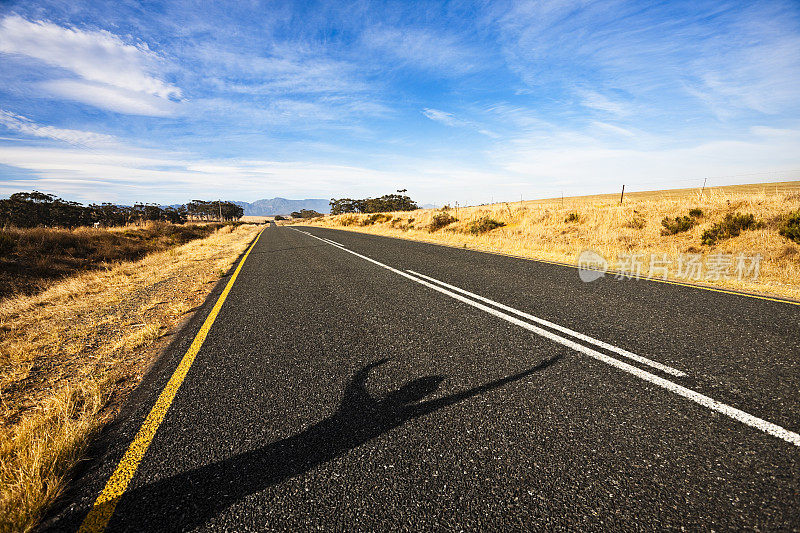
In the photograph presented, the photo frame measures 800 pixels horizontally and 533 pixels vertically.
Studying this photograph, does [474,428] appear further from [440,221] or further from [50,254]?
[440,221]

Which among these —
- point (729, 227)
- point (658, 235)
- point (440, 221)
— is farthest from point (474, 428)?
point (440, 221)

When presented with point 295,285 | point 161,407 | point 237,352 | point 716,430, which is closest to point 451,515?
point 716,430

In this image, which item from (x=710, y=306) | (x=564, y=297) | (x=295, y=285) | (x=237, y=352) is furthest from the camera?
(x=295, y=285)

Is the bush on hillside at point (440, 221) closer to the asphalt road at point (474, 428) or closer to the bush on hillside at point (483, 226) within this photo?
the bush on hillside at point (483, 226)

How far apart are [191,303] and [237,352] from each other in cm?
310

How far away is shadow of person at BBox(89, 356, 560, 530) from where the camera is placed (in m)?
1.72

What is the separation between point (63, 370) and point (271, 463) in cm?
308

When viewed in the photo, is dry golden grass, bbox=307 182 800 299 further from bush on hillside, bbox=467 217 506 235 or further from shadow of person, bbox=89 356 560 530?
shadow of person, bbox=89 356 560 530

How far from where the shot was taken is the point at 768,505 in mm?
1617

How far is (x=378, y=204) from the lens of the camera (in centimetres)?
9688

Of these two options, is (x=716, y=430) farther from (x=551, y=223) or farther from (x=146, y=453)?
(x=551, y=223)

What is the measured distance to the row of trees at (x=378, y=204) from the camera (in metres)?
91.4

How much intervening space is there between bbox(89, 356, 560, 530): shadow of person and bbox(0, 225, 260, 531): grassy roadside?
0.54 m

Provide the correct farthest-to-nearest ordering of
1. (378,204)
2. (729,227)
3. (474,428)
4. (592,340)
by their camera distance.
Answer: (378,204) → (729,227) → (592,340) → (474,428)
